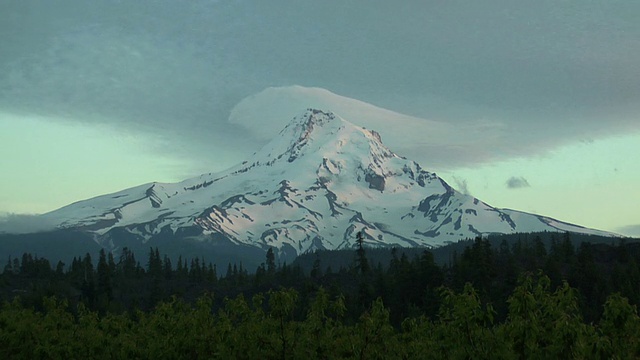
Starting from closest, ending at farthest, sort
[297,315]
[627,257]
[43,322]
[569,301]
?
[569,301], [43,322], [297,315], [627,257]

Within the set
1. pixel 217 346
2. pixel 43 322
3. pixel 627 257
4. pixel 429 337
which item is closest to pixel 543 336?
pixel 429 337

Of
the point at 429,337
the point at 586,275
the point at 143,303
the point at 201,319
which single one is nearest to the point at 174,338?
the point at 201,319

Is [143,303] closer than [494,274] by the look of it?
No

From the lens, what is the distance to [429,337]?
30.0 meters

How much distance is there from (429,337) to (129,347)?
12.6 m

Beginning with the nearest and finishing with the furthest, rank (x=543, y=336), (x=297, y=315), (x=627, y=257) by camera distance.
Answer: (x=543, y=336) → (x=297, y=315) → (x=627, y=257)

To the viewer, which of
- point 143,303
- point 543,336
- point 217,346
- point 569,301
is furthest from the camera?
point 143,303

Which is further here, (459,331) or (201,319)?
(201,319)

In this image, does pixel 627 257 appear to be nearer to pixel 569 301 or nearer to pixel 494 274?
pixel 494 274

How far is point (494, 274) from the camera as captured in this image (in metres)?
147

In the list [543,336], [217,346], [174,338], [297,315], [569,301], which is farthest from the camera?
[297,315]

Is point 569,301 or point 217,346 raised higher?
A: point 569,301

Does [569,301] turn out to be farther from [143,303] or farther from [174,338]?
[143,303]

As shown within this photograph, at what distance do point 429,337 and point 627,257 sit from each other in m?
149
